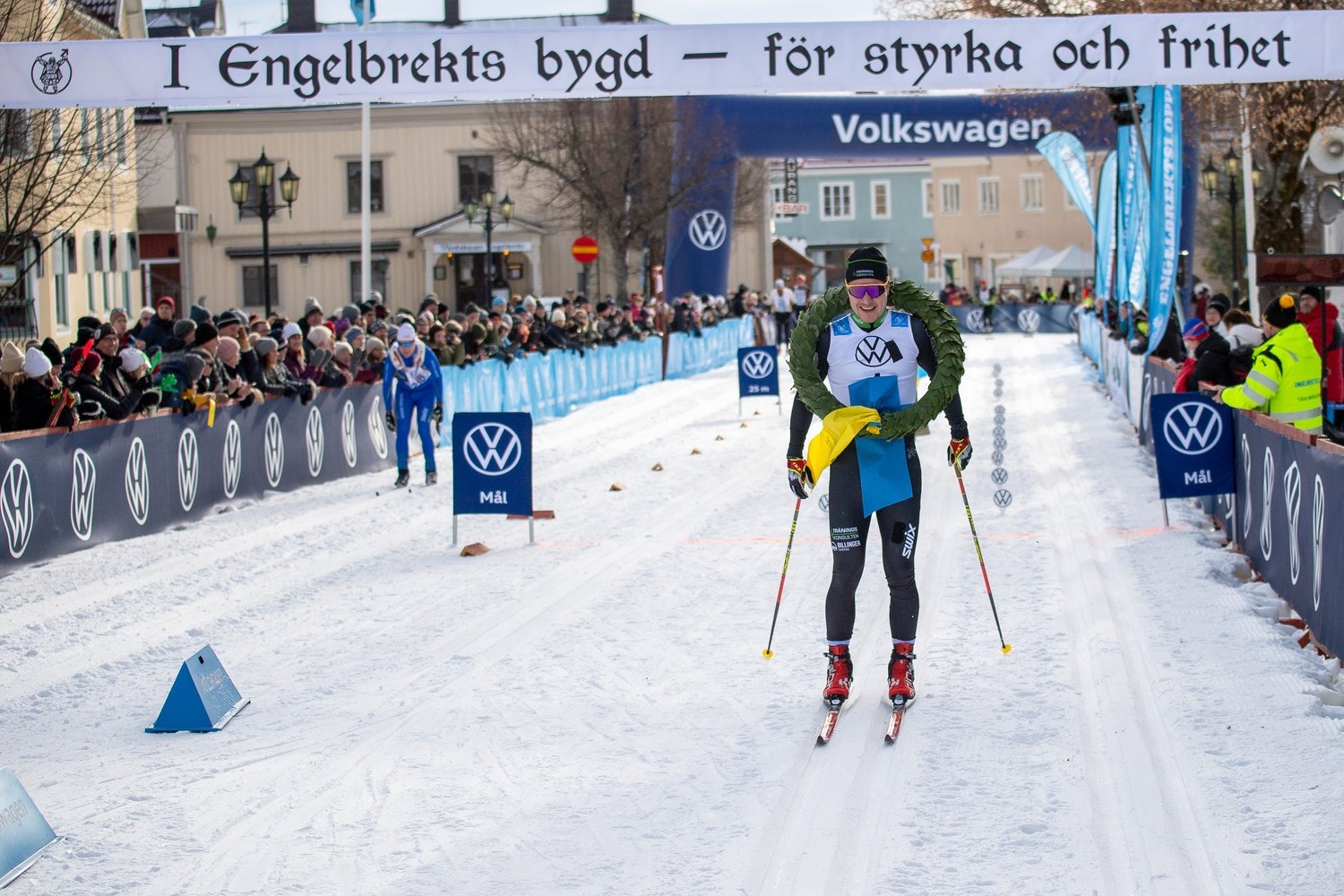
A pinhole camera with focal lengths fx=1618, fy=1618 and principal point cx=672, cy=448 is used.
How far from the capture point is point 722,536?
11.6 metres

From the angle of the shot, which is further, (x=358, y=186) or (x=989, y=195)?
(x=989, y=195)

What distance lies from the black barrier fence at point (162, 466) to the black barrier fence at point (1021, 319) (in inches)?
1408

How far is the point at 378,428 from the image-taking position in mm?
17172

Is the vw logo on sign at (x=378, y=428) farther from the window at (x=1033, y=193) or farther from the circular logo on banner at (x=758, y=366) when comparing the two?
the window at (x=1033, y=193)

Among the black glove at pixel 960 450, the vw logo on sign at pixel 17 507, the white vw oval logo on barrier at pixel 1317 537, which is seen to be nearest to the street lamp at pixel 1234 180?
the white vw oval logo on barrier at pixel 1317 537

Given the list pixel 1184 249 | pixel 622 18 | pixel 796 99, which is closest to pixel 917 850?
pixel 1184 249

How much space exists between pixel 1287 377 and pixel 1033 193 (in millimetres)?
59644

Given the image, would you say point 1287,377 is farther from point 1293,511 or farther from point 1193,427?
point 1293,511

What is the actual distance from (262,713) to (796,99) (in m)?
25.5

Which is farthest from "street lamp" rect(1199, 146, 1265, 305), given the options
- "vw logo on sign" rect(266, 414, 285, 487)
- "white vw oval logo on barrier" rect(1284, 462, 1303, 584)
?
"white vw oval logo on barrier" rect(1284, 462, 1303, 584)

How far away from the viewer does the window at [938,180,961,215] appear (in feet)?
228

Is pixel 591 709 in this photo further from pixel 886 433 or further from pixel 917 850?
pixel 917 850

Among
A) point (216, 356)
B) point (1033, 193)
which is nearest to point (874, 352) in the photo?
point (216, 356)

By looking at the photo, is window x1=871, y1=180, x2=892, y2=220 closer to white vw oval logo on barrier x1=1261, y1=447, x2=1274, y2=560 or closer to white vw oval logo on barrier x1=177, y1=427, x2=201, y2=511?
white vw oval logo on barrier x1=177, y1=427, x2=201, y2=511
